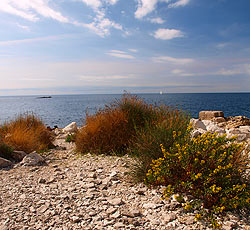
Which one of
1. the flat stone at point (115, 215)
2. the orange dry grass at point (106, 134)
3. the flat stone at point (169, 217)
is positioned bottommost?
the flat stone at point (115, 215)

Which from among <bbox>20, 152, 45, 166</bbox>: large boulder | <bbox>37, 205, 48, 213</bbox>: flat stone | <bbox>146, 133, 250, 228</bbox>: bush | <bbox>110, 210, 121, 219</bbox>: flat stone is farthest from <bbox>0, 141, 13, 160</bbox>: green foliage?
<bbox>146, 133, 250, 228</bbox>: bush

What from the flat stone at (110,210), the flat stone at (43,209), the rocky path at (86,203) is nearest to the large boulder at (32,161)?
the rocky path at (86,203)

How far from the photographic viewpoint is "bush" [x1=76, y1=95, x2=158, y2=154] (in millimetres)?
6949

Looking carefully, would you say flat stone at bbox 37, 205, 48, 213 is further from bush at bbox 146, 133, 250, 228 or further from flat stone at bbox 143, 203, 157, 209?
bush at bbox 146, 133, 250, 228

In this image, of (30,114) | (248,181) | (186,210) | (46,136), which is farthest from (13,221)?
(30,114)

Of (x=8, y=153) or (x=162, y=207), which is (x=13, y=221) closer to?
(x=162, y=207)

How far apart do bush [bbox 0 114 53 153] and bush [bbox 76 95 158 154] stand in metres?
1.82

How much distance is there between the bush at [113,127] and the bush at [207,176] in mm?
3033

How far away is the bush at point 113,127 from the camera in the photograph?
6.95 m

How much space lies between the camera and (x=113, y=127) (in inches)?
277

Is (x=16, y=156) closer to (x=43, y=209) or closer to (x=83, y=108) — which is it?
(x=43, y=209)

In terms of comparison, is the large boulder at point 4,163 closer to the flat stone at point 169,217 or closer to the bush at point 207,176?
the bush at point 207,176

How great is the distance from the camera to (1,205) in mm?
3848

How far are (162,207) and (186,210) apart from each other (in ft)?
1.17
